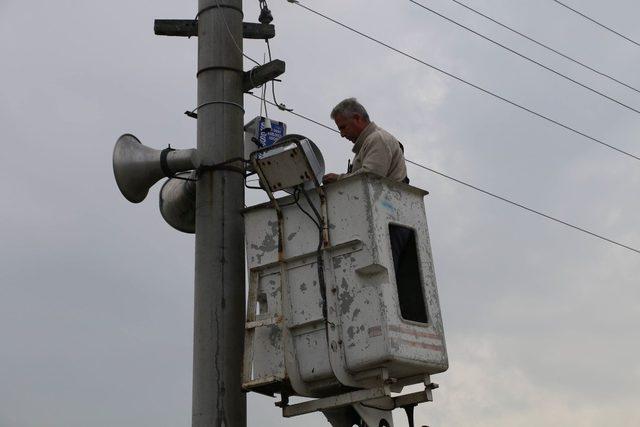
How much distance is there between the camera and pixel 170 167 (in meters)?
7.44

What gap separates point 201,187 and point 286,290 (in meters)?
1.16

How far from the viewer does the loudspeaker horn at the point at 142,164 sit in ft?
24.4

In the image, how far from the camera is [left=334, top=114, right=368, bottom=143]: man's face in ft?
23.8

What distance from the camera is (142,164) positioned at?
7.46 m

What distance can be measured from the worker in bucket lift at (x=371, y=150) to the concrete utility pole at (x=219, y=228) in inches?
31.9

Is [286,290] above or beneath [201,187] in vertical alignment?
beneath

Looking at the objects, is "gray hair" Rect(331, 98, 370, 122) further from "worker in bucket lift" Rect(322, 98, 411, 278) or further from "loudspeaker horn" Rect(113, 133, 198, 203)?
"loudspeaker horn" Rect(113, 133, 198, 203)

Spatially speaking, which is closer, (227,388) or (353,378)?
(353,378)

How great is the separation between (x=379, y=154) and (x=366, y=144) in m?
0.15

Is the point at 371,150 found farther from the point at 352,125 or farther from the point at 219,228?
the point at 219,228

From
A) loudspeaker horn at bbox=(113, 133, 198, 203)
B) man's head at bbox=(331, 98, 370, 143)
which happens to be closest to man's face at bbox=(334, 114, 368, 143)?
man's head at bbox=(331, 98, 370, 143)

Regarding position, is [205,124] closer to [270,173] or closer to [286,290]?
[270,173]

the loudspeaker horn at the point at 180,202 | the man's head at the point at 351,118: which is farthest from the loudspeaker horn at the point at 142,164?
the man's head at the point at 351,118

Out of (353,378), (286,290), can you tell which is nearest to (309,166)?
(286,290)
